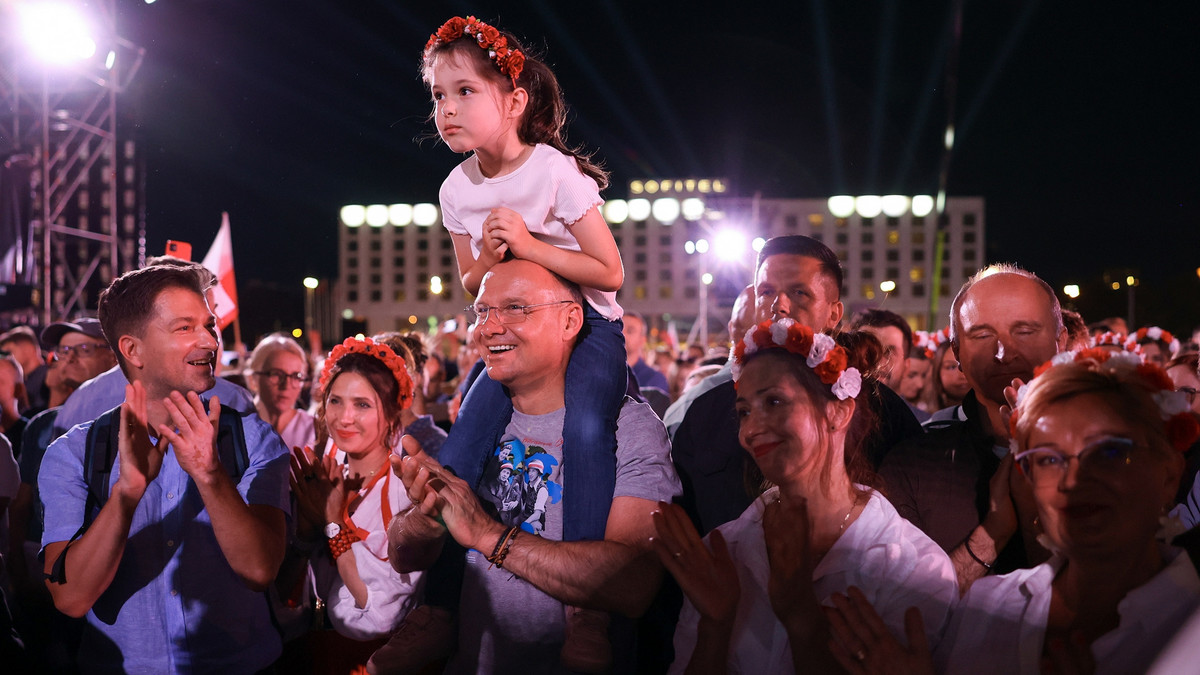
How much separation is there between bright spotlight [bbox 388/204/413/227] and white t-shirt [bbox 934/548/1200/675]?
105574 mm

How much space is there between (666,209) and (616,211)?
28.1ft

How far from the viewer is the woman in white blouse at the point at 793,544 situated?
2.21m

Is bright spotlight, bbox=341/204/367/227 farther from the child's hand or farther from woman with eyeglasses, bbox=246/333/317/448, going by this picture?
the child's hand

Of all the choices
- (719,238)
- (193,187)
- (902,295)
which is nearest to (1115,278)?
(719,238)

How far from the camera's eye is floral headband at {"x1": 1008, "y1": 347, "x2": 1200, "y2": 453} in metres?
1.93

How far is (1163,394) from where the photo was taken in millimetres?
1945

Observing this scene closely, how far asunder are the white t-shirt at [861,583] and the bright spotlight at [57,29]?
1219 centimetres

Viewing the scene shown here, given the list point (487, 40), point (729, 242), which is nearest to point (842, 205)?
point (729, 242)

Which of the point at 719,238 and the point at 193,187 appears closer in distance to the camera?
the point at 193,187

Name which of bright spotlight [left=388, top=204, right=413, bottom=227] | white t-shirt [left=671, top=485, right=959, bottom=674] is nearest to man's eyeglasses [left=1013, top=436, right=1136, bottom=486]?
white t-shirt [left=671, top=485, right=959, bottom=674]

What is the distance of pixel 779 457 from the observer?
2482 mm

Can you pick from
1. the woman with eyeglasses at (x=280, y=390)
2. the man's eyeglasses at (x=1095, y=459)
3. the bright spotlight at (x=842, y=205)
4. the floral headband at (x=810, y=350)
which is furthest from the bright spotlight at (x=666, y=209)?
the man's eyeglasses at (x=1095, y=459)

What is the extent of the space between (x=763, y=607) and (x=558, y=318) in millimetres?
1099

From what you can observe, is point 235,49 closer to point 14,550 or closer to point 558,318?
point 14,550
